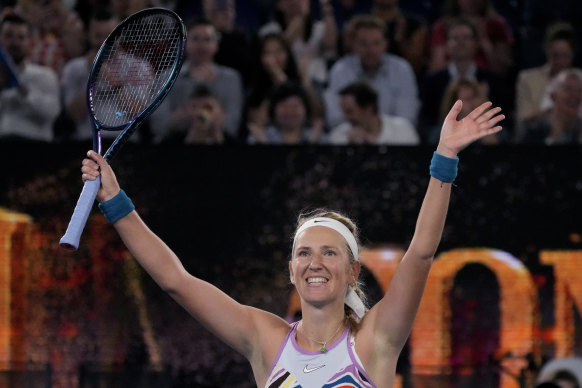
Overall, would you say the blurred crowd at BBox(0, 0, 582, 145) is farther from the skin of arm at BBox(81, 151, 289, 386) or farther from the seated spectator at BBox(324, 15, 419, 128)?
the skin of arm at BBox(81, 151, 289, 386)

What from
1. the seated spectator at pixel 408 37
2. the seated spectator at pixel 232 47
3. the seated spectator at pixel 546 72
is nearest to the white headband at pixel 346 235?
the seated spectator at pixel 546 72

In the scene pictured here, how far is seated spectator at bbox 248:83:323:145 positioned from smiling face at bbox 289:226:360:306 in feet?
10.5

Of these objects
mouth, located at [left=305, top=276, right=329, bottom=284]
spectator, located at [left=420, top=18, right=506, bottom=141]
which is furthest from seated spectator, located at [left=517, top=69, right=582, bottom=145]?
mouth, located at [left=305, top=276, right=329, bottom=284]

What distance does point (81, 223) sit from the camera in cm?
328

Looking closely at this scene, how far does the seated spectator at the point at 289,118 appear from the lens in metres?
6.71

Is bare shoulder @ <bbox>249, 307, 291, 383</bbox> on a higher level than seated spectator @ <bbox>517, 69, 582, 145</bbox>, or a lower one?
lower

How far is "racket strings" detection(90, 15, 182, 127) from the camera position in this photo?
154 inches

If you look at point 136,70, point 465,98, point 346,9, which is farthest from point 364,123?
point 136,70

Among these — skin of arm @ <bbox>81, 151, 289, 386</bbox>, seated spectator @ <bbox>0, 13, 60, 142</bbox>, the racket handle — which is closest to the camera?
the racket handle

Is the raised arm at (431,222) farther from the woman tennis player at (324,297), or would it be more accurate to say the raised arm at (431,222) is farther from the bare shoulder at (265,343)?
the bare shoulder at (265,343)

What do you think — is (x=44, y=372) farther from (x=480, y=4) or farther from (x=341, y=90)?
(x=480, y=4)

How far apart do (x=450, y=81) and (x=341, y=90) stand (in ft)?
2.78

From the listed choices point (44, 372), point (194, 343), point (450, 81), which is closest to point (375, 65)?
point (450, 81)

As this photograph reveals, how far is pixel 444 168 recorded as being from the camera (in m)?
3.23
